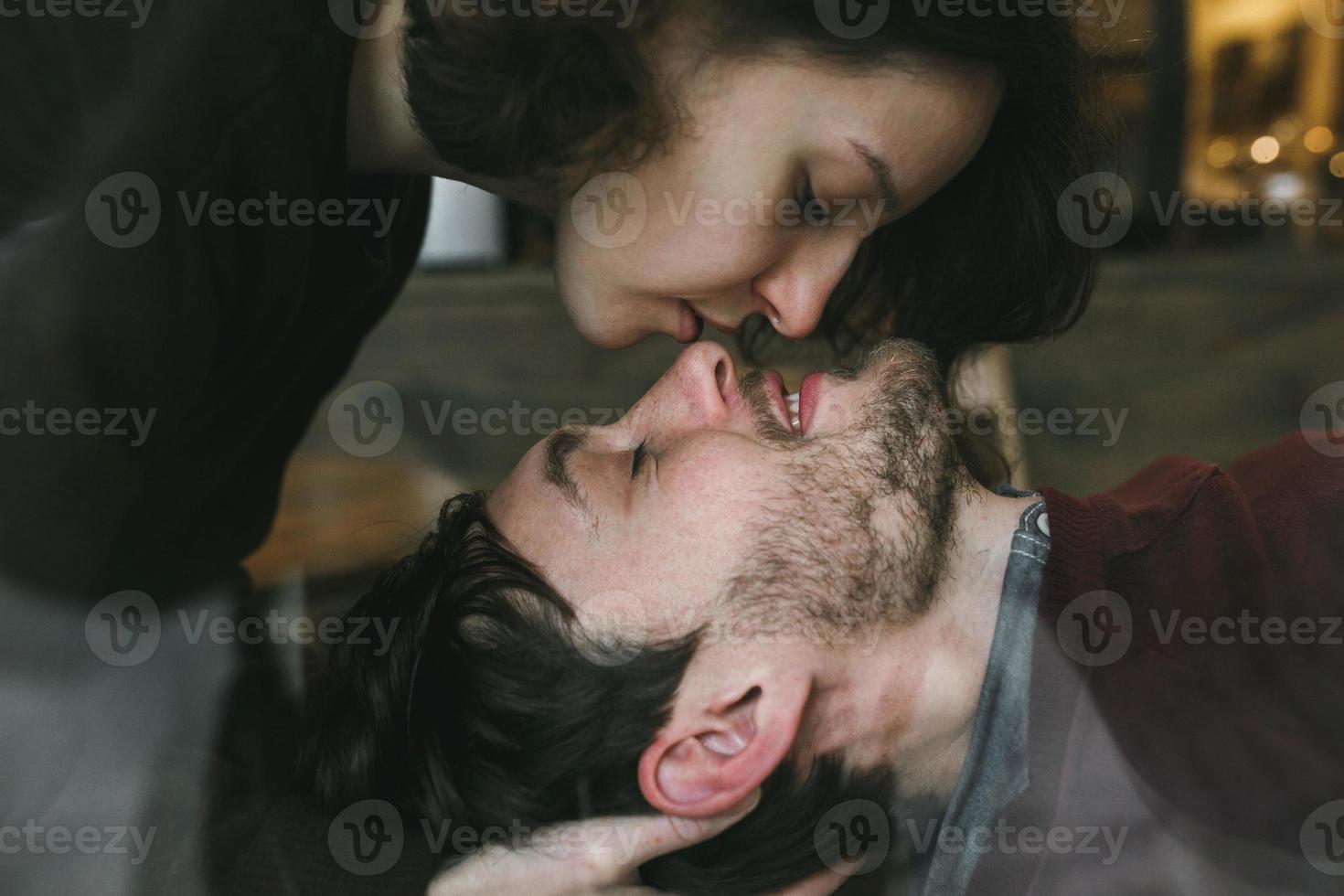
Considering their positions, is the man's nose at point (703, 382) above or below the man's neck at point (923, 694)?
above

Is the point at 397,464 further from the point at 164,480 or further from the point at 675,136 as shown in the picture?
the point at 675,136

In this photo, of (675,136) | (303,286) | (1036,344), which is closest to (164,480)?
(303,286)

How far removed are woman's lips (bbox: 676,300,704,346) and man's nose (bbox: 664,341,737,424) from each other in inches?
0.6

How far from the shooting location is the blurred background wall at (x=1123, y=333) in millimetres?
824

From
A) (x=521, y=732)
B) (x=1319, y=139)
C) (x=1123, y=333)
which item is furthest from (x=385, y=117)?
(x=1319, y=139)

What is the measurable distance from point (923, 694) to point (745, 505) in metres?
0.16

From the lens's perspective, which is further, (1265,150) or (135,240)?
(1265,150)

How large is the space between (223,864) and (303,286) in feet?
1.15

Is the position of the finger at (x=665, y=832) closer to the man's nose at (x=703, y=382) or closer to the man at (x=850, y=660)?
the man at (x=850, y=660)

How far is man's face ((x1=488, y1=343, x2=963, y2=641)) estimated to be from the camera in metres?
0.68

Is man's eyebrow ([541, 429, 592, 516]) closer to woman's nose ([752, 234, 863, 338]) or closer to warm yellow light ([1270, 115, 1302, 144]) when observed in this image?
woman's nose ([752, 234, 863, 338])

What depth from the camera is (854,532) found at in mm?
690

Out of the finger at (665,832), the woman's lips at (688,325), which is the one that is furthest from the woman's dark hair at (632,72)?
the finger at (665,832)

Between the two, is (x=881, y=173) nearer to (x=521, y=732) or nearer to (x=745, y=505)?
(x=745, y=505)
